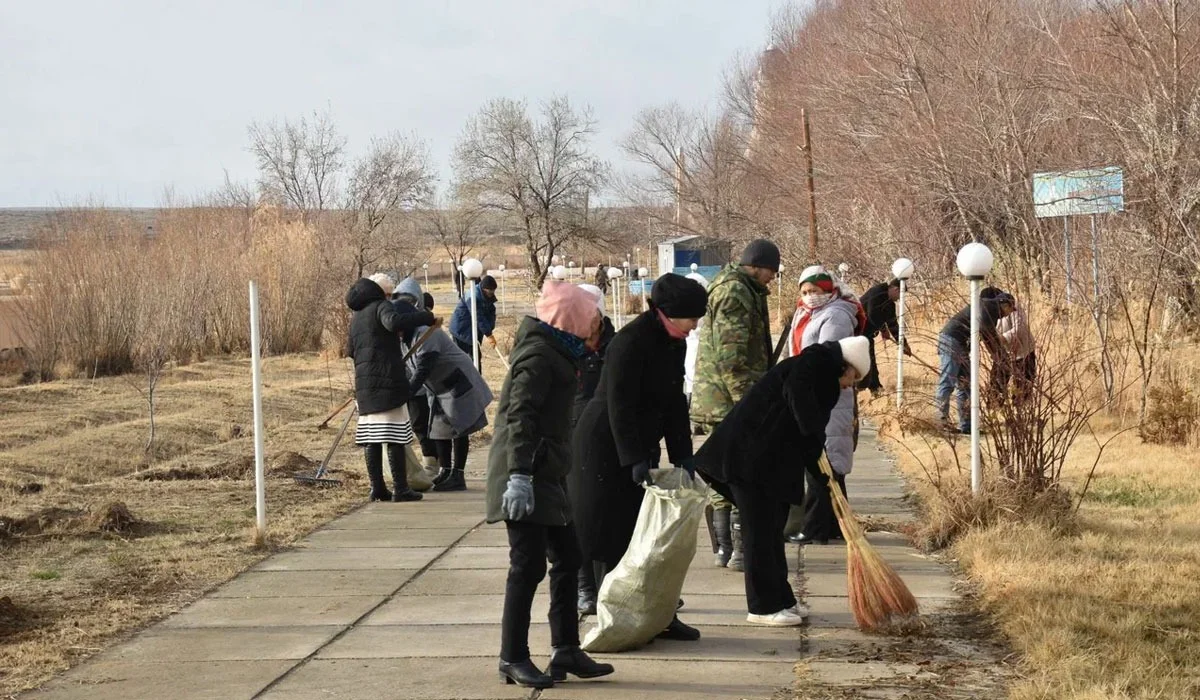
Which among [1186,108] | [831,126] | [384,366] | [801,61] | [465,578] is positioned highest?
[801,61]

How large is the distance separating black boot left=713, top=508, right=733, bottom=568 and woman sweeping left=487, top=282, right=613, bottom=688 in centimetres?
240

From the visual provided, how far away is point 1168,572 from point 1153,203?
28.7ft

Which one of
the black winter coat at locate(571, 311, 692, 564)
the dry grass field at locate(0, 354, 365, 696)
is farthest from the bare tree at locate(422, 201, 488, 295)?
the black winter coat at locate(571, 311, 692, 564)

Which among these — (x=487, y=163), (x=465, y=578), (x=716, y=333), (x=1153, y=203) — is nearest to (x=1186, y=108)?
(x=1153, y=203)

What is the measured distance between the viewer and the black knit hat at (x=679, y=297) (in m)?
6.43

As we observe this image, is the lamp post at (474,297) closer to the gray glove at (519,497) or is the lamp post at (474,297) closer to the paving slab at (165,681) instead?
the paving slab at (165,681)

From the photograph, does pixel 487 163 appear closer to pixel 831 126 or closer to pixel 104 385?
pixel 831 126

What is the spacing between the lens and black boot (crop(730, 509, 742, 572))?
8.09m

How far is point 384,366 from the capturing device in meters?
10.8

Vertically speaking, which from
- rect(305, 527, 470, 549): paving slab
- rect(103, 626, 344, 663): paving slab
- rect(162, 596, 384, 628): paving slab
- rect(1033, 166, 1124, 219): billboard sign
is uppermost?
rect(1033, 166, 1124, 219): billboard sign

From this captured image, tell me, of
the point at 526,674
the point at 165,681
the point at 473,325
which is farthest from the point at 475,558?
the point at 473,325

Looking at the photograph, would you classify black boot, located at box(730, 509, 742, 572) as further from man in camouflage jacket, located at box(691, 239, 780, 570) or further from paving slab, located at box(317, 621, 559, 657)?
paving slab, located at box(317, 621, 559, 657)

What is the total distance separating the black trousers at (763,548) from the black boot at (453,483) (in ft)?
17.3

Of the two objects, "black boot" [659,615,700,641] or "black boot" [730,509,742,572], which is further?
"black boot" [730,509,742,572]
